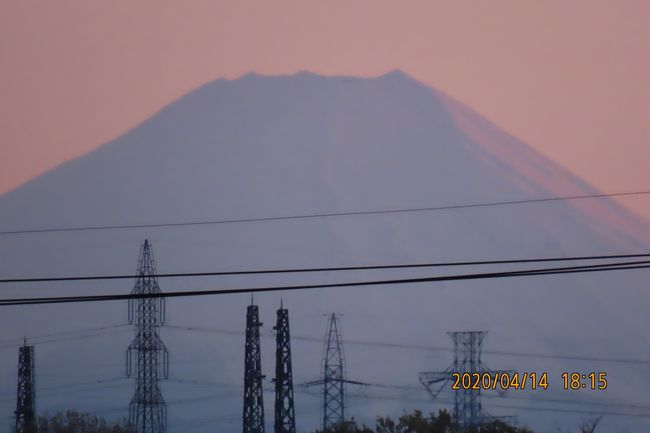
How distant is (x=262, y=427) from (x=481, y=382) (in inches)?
433

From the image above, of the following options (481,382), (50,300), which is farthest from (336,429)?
(50,300)

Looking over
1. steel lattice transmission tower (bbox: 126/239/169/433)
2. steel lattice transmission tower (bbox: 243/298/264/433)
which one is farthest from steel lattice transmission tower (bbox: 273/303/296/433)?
steel lattice transmission tower (bbox: 126/239/169/433)

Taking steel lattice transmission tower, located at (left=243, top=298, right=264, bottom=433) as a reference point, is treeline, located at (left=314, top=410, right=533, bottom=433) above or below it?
below

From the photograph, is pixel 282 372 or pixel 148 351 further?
pixel 148 351

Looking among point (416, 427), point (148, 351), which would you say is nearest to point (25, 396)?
point (148, 351)

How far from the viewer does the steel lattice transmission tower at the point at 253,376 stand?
36.4 meters

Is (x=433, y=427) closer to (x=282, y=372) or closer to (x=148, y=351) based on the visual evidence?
(x=282, y=372)

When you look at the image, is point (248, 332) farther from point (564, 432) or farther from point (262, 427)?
point (564, 432)

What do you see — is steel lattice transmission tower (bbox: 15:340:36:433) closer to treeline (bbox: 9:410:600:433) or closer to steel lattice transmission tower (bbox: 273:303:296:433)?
treeline (bbox: 9:410:600:433)

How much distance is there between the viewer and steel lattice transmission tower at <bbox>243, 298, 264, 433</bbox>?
36.4 metres

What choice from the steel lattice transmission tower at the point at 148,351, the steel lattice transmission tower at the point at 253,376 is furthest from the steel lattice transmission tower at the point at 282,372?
the steel lattice transmission tower at the point at 148,351

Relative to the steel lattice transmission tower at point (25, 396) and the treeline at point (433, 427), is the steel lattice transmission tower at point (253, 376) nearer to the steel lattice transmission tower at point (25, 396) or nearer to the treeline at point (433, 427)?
the treeline at point (433, 427)

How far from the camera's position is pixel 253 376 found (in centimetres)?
3666

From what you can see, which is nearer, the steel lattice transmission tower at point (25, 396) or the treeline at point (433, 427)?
the treeline at point (433, 427)
